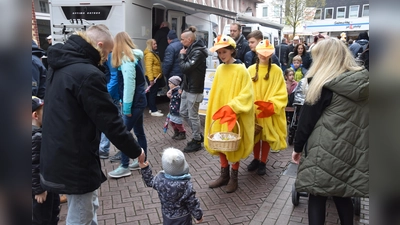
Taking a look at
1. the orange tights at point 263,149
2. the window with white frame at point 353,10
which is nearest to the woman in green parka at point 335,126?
the orange tights at point 263,149

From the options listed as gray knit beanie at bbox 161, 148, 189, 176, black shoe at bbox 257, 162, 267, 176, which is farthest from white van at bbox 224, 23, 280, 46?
gray knit beanie at bbox 161, 148, 189, 176

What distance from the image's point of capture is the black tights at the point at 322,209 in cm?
271

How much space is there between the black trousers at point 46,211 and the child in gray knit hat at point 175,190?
0.84 m

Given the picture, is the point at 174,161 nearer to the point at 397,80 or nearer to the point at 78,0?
the point at 397,80

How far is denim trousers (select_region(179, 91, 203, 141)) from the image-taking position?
564 centimetres

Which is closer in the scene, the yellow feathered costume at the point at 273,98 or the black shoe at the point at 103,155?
the yellow feathered costume at the point at 273,98

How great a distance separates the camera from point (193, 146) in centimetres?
584

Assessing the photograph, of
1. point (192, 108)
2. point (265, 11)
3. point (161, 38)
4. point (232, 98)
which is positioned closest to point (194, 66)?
point (192, 108)

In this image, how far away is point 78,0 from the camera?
7.88 m

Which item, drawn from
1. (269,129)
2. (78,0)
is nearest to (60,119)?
(269,129)

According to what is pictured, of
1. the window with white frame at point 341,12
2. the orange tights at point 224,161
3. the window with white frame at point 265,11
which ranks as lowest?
the orange tights at point 224,161

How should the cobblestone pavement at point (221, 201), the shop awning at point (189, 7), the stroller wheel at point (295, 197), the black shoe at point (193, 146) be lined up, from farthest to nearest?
the shop awning at point (189, 7)
the black shoe at point (193, 146)
the stroller wheel at point (295, 197)
the cobblestone pavement at point (221, 201)

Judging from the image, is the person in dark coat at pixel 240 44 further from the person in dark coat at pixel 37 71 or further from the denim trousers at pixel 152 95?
the person in dark coat at pixel 37 71

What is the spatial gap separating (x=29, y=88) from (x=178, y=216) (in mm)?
2253
